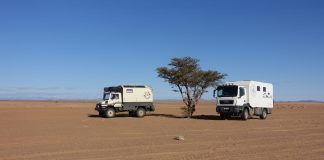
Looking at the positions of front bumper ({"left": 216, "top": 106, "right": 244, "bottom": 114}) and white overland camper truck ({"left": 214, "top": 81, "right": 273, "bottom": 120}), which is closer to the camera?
front bumper ({"left": 216, "top": 106, "right": 244, "bottom": 114})

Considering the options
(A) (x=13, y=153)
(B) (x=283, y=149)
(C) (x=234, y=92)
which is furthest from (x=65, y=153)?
(C) (x=234, y=92)

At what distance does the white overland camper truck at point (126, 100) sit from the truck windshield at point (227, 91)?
22.4ft

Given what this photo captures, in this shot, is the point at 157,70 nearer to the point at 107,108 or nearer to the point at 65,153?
the point at 107,108

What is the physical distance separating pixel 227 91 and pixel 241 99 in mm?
1284

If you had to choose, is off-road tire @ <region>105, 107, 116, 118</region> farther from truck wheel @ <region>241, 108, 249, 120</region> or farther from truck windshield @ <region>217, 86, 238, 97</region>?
truck wheel @ <region>241, 108, 249, 120</region>

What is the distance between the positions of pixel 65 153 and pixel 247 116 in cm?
2255

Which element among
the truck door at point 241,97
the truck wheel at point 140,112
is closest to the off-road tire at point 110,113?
the truck wheel at point 140,112

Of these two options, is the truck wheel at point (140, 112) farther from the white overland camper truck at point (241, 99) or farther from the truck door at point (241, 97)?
the truck door at point (241, 97)

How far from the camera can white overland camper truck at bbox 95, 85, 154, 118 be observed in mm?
38312

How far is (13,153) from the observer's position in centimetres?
1436

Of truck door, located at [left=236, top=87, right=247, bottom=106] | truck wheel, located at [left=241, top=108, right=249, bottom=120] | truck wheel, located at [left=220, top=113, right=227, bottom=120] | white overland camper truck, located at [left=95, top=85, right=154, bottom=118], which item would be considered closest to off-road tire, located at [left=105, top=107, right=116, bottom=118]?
white overland camper truck, located at [left=95, top=85, right=154, bottom=118]

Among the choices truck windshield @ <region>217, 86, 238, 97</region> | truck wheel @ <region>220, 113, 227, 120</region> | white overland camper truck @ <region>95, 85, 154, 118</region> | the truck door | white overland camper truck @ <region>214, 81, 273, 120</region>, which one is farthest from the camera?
white overland camper truck @ <region>95, 85, 154, 118</region>

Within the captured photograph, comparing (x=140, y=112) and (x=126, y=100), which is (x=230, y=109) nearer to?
(x=140, y=112)

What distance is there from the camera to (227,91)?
3506 centimetres
